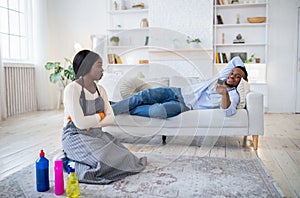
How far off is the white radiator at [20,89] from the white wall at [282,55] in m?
3.94

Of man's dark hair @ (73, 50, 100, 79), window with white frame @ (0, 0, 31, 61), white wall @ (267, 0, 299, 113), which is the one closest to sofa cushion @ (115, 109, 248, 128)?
man's dark hair @ (73, 50, 100, 79)

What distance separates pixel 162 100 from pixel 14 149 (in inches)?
53.2

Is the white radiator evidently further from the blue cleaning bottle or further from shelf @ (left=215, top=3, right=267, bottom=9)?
shelf @ (left=215, top=3, right=267, bottom=9)

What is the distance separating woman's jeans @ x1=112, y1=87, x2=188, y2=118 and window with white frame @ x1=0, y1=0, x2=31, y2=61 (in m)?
2.92

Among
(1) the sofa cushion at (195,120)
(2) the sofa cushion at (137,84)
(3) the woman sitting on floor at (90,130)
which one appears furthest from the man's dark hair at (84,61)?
(1) the sofa cushion at (195,120)

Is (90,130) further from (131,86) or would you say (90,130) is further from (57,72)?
(57,72)

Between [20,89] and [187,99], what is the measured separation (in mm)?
3082

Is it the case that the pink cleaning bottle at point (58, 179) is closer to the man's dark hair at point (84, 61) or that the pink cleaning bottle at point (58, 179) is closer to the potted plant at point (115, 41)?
the man's dark hair at point (84, 61)

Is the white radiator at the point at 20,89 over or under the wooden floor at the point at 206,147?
over

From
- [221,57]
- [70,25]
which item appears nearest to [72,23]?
[70,25]

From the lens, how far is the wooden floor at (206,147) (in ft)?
6.38

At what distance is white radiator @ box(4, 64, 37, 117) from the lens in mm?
4277

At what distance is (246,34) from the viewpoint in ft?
15.6

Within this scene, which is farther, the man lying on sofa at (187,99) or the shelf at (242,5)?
the shelf at (242,5)
